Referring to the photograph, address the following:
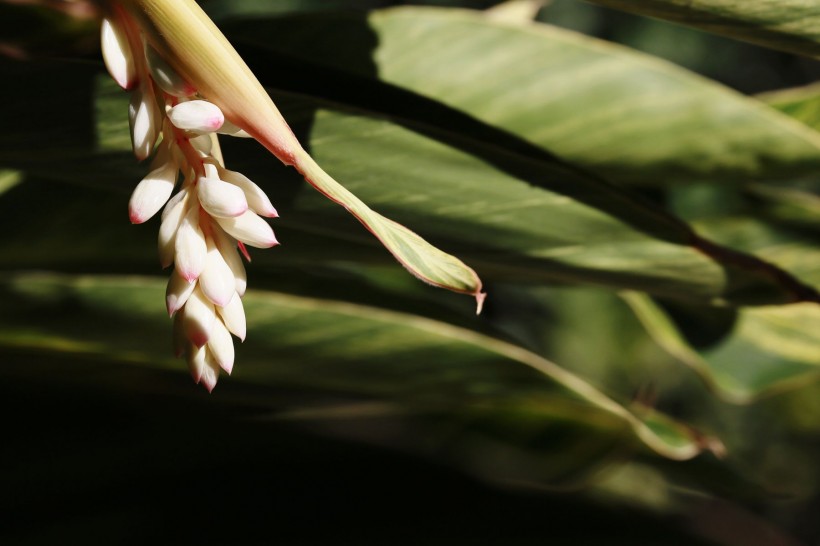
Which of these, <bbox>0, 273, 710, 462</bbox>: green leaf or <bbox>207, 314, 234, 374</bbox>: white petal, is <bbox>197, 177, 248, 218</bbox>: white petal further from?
<bbox>0, 273, 710, 462</bbox>: green leaf

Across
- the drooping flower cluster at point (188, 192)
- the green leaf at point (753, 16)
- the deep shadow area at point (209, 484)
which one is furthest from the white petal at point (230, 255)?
the deep shadow area at point (209, 484)

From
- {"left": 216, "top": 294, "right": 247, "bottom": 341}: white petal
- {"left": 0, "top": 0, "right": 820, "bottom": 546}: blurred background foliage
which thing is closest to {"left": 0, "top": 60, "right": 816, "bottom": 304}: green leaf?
{"left": 0, "top": 0, "right": 820, "bottom": 546}: blurred background foliage

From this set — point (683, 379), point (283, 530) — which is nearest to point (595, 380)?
point (683, 379)

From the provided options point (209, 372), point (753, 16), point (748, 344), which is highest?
point (753, 16)

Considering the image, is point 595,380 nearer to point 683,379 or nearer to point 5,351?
point 683,379

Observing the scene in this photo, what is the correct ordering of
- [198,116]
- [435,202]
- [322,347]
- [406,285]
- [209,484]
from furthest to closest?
[406,285] → [209,484] → [322,347] → [435,202] → [198,116]

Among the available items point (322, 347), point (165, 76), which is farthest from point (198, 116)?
point (322, 347)

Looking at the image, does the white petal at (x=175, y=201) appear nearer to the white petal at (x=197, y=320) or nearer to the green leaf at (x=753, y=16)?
the white petal at (x=197, y=320)

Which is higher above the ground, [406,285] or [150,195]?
[150,195]

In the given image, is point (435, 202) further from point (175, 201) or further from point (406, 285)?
point (406, 285)
